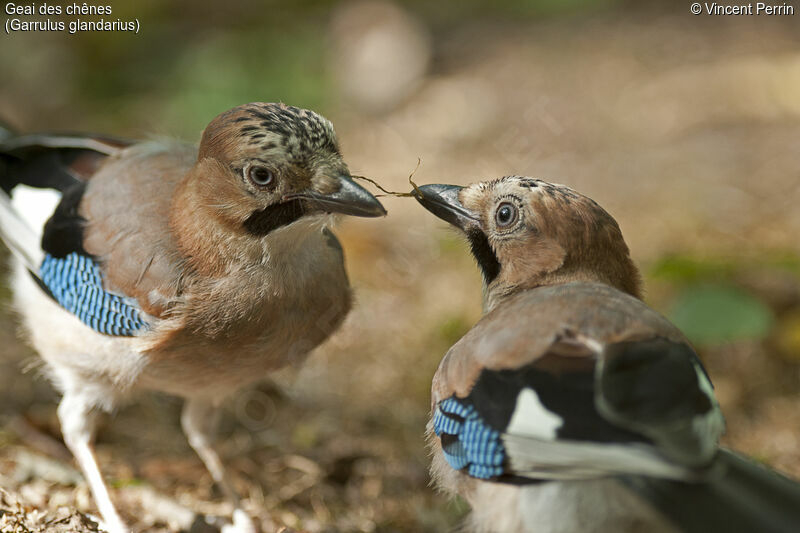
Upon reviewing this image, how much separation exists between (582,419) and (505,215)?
1026mm

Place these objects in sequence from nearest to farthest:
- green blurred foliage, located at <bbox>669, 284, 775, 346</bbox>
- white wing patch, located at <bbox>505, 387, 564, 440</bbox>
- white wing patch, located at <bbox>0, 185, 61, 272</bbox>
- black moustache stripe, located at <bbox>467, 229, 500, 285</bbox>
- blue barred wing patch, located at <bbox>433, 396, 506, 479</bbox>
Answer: white wing patch, located at <bbox>505, 387, 564, 440</bbox>
blue barred wing patch, located at <bbox>433, 396, 506, 479</bbox>
black moustache stripe, located at <bbox>467, 229, 500, 285</bbox>
white wing patch, located at <bbox>0, 185, 61, 272</bbox>
green blurred foliage, located at <bbox>669, 284, 775, 346</bbox>

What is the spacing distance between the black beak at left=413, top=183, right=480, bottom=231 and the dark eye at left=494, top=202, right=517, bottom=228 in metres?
0.10

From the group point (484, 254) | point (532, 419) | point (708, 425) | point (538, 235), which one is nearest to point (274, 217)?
point (484, 254)

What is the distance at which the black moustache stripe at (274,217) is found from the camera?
3299 millimetres

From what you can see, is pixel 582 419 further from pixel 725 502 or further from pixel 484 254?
pixel 484 254

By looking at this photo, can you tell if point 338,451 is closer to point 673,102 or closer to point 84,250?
point 84,250

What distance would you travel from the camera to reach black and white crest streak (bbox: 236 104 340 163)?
3.21 metres

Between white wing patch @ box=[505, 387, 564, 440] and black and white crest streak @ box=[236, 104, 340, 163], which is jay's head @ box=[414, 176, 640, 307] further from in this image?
white wing patch @ box=[505, 387, 564, 440]

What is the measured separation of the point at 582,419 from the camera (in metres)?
2.58

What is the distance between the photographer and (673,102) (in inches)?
307

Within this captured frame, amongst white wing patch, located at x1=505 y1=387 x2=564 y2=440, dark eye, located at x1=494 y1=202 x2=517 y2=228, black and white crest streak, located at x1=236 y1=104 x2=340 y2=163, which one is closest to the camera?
white wing patch, located at x1=505 y1=387 x2=564 y2=440

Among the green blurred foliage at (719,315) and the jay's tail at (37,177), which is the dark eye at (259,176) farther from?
the green blurred foliage at (719,315)

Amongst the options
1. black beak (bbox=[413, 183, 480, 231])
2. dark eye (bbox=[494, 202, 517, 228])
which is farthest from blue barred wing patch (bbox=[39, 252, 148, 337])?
dark eye (bbox=[494, 202, 517, 228])

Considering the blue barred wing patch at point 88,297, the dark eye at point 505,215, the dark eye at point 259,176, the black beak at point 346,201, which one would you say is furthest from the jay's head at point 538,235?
the blue barred wing patch at point 88,297
